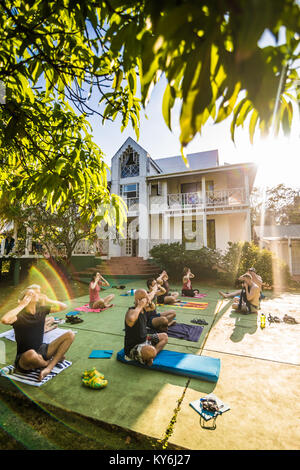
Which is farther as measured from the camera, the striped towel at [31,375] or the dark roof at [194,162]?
the dark roof at [194,162]

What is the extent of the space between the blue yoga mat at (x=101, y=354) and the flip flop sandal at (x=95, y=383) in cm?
79

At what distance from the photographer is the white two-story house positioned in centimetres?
1589

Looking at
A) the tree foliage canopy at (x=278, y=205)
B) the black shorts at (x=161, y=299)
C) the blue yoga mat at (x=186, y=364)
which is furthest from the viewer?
the tree foliage canopy at (x=278, y=205)

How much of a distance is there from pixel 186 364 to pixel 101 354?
1.42 metres

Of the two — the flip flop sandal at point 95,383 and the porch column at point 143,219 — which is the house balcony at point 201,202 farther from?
the flip flop sandal at point 95,383

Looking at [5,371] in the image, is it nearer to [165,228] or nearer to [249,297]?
[249,297]

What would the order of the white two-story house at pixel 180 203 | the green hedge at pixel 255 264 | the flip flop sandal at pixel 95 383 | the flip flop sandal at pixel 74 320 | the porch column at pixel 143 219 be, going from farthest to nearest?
the porch column at pixel 143 219 → the white two-story house at pixel 180 203 → the green hedge at pixel 255 264 → the flip flop sandal at pixel 74 320 → the flip flop sandal at pixel 95 383

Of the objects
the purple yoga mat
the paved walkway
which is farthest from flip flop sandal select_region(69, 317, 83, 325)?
the purple yoga mat

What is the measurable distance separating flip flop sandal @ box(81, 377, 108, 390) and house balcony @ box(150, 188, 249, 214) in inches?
549

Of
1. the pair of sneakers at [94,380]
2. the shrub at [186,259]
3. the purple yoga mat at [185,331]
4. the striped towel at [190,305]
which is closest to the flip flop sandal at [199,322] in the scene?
the purple yoga mat at [185,331]

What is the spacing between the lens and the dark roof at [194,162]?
67.9ft

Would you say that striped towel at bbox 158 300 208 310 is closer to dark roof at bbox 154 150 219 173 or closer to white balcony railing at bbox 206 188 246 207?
white balcony railing at bbox 206 188 246 207
